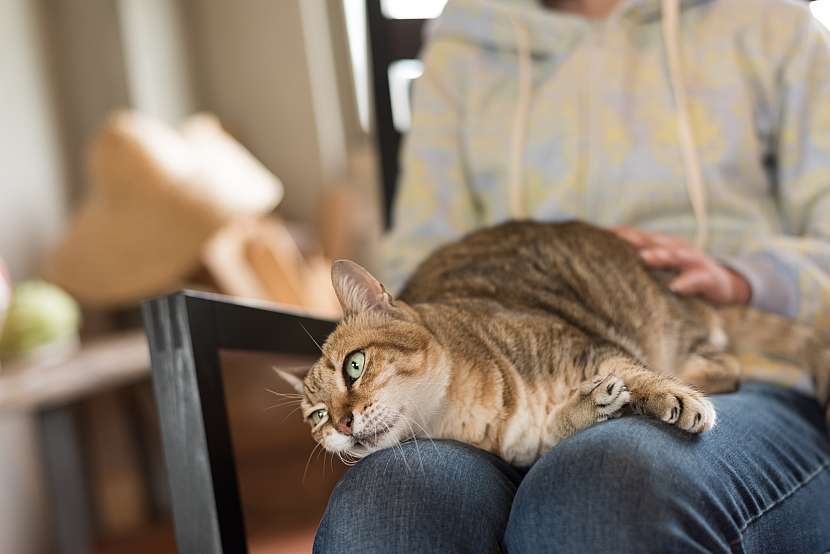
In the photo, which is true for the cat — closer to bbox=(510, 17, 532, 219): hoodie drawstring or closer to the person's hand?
the person's hand

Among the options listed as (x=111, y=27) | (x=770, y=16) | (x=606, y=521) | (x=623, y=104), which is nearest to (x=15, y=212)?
(x=111, y=27)

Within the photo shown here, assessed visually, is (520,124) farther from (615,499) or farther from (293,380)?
(615,499)

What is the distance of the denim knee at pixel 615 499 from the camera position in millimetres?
700

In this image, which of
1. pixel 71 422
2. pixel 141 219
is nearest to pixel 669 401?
pixel 71 422

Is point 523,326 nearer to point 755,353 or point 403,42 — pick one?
point 755,353

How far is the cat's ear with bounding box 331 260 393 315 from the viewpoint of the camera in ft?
3.18

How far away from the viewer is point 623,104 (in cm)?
138

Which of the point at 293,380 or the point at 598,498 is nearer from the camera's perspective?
the point at 598,498

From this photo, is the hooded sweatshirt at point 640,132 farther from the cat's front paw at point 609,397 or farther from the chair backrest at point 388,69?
the cat's front paw at point 609,397

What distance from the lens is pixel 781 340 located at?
121 cm

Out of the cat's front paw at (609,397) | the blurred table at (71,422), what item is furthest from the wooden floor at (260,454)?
the cat's front paw at (609,397)

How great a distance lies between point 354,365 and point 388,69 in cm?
89

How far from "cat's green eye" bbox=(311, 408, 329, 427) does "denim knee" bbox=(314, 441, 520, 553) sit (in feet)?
0.34

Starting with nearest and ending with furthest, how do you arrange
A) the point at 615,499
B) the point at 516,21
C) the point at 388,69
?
the point at 615,499, the point at 516,21, the point at 388,69
